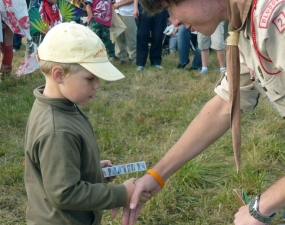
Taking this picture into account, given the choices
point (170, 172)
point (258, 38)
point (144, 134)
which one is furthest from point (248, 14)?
point (144, 134)

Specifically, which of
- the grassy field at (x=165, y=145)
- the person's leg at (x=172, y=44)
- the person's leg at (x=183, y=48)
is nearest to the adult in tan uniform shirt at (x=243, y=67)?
the grassy field at (x=165, y=145)

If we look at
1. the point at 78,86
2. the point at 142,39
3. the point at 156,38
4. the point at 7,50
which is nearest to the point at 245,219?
the point at 78,86

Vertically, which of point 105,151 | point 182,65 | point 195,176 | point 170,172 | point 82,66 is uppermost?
point 82,66

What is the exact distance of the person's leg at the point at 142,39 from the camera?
750cm

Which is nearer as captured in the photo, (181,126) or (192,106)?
(181,126)

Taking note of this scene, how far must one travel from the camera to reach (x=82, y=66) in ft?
6.43

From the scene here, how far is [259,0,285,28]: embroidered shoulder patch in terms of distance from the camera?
1.45m

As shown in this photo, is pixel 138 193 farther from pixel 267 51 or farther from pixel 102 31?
pixel 102 31

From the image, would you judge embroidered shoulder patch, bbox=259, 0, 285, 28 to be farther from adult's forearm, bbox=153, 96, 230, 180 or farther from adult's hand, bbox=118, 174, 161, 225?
adult's hand, bbox=118, 174, 161, 225

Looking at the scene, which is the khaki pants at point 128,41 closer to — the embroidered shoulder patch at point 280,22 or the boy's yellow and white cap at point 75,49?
the boy's yellow and white cap at point 75,49

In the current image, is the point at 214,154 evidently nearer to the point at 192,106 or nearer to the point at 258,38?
the point at 192,106

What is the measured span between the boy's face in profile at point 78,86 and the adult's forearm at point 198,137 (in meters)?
0.56

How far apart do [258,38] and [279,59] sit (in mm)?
104

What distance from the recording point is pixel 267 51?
1531 millimetres
